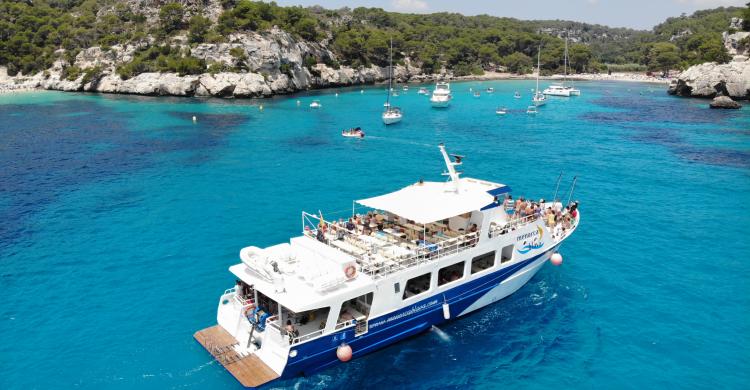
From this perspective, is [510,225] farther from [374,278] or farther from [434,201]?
[374,278]

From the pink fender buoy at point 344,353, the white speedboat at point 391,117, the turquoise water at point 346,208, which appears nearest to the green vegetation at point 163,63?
the turquoise water at point 346,208

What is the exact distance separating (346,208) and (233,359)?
2024 centimetres

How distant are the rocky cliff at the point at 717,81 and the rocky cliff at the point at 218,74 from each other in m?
85.1

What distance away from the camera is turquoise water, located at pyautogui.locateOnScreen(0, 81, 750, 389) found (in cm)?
2141

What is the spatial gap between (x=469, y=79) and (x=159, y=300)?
163 meters

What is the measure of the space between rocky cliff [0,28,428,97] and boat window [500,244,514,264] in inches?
3705

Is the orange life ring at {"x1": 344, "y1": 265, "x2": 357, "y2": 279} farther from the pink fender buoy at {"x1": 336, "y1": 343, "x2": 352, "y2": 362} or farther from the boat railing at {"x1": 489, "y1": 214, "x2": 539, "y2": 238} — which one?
the boat railing at {"x1": 489, "y1": 214, "x2": 539, "y2": 238}

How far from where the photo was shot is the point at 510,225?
1008 inches

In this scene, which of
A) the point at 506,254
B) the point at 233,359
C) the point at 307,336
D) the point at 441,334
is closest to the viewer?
the point at 307,336

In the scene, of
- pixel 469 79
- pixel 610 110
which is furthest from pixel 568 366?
pixel 469 79

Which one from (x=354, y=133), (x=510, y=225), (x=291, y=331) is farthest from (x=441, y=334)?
(x=354, y=133)

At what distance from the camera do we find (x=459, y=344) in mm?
22812

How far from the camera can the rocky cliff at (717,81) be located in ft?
347

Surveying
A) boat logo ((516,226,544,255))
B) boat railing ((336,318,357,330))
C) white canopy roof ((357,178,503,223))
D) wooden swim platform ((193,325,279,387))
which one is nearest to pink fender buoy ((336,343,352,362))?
boat railing ((336,318,357,330))
